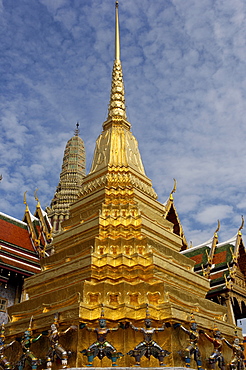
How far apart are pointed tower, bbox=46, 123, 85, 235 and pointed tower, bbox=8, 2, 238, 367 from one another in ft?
49.0

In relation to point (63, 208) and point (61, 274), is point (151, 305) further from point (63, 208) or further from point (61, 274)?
point (63, 208)

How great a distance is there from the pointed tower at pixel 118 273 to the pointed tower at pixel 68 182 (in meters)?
14.9

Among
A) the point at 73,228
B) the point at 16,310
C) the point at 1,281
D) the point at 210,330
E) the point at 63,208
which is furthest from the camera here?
the point at 63,208

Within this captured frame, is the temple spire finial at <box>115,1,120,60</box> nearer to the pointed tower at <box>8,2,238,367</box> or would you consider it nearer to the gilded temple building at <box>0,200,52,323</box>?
the pointed tower at <box>8,2,238,367</box>

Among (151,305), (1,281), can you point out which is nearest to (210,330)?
Answer: (151,305)

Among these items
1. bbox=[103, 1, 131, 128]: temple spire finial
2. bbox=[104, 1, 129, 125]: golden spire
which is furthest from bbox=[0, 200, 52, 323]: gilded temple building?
bbox=[104, 1, 129, 125]: golden spire

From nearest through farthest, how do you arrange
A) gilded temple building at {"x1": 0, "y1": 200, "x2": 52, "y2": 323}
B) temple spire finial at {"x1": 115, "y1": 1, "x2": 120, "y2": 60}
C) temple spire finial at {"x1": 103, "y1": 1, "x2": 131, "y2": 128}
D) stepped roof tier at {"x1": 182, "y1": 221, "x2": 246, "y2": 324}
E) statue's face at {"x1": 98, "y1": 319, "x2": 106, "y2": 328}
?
statue's face at {"x1": 98, "y1": 319, "x2": 106, "y2": 328} < gilded temple building at {"x1": 0, "y1": 200, "x2": 52, "y2": 323} < stepped roof tier at {"x1": 182, "y1": 221, "x2": 246, "y2": 324} < temple spire finial at {"x1": 103, "y1": 1, "x2": 131, "y2": 128} < temple spire finial at {"x1": 115, "y1": 1, "x2": 120, "y2": 60}

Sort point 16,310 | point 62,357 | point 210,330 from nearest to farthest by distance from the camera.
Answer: point 62,357
point 210,330
point 16,310

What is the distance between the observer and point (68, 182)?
2794 centimetres

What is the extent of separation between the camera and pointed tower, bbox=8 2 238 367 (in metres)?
7.31

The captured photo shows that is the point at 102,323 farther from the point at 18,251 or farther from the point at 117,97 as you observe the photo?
the point at 117,97

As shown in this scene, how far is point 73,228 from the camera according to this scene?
404 inches

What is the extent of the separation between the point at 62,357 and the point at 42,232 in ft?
28.7

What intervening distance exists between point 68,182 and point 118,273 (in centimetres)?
1997
